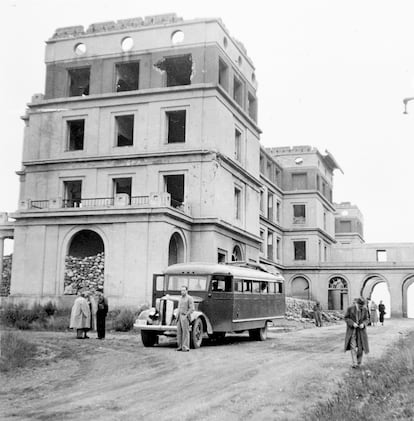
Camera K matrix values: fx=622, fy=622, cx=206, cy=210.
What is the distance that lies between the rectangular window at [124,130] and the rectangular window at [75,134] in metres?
2.33

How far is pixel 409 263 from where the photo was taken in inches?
2324

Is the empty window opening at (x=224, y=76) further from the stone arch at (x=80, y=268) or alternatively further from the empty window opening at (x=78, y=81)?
the stone arch at (x=80, y=268)

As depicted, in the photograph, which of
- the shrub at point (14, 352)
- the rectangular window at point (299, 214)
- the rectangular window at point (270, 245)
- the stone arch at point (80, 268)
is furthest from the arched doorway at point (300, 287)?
the shrub at point (14, 352)

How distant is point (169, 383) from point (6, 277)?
2677 cm

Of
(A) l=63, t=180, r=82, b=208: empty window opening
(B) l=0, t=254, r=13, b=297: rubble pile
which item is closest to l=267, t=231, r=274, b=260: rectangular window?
(A) l=63, t=180, r=82, b=208: empty window opening

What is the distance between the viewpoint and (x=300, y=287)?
207 feet

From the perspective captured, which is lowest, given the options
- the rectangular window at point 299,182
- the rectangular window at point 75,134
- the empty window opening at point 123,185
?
the empty window opening at point 123,185

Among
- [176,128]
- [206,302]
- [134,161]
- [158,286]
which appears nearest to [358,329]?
[206,302]

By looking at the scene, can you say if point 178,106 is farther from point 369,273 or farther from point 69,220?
point 369,273

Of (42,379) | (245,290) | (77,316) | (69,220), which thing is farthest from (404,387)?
(69,220)

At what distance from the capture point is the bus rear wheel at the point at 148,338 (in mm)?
18906

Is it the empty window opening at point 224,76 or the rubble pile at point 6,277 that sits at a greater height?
the empty window opening at point 224,76

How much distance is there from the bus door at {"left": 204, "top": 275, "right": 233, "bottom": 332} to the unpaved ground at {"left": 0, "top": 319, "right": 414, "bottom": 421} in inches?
47.2

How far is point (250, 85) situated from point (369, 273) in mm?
25995
